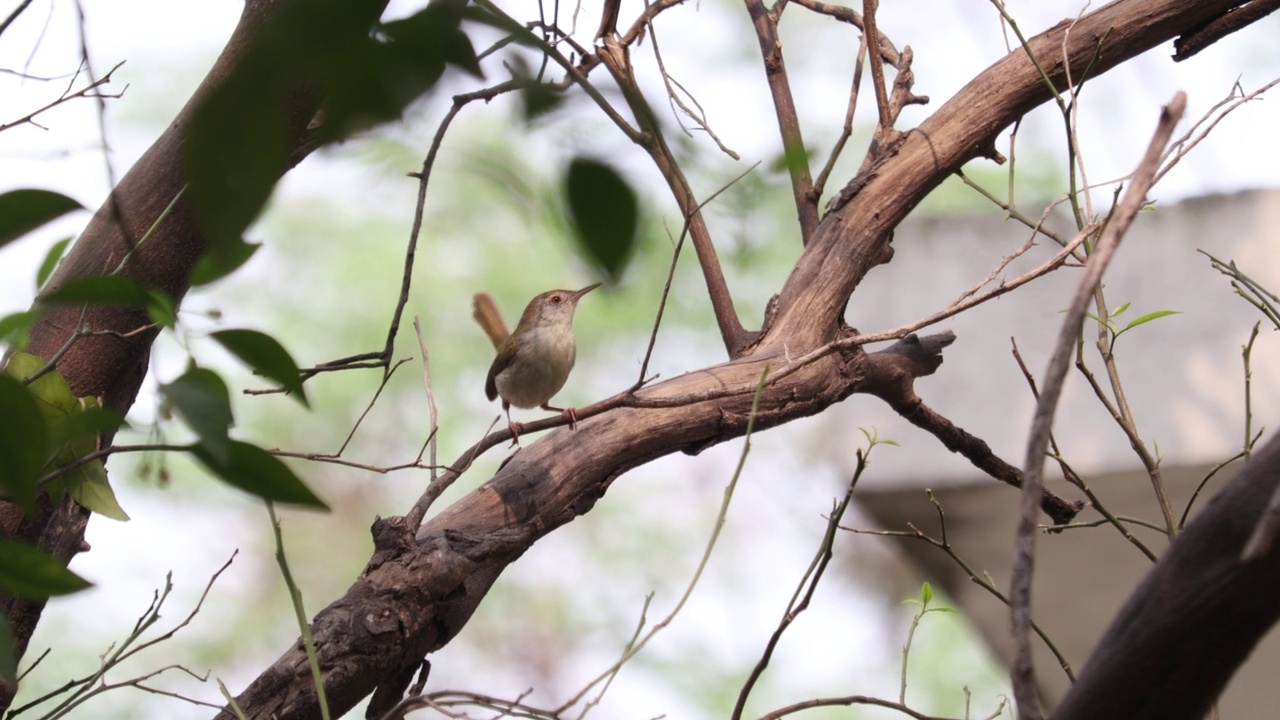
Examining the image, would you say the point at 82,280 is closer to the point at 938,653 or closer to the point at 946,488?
the point at 946,488

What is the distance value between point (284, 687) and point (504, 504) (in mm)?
508

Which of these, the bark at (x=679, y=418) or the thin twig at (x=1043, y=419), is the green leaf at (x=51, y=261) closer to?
the bark at (x=679, y=418)

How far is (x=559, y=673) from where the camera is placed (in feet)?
34.4

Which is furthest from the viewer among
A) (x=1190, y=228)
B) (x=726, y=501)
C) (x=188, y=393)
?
(x=1190, y=228)

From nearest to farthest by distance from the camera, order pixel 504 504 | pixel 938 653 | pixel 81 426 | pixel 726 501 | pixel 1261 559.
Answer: pixel 81 426, pixel 1261 559, pixel 726 501, pixel 504 504, pixel 938 653

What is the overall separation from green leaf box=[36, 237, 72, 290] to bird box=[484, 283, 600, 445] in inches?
83.8

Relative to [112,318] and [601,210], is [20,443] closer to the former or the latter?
[601,210]

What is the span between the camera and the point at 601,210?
44 cm

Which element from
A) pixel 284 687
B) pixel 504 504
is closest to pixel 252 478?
pixel 284 687

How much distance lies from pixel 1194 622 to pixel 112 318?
1.70 metres

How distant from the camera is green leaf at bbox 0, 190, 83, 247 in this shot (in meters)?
0.57

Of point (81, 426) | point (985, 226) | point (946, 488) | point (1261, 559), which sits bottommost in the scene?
point (1261, 559)

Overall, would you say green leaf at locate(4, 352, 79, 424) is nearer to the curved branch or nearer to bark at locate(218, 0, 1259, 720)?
bark at locate(218, 0, 1259, 720)

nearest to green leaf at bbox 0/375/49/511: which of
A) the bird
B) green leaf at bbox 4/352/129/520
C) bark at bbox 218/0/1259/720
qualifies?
green leaf at bbox 4/352/129/520
